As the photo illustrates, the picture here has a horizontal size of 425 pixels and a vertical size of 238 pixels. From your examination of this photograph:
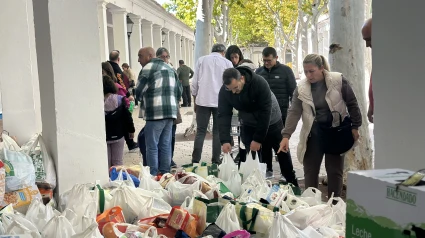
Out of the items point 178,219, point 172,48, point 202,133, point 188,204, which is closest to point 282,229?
point 178,219

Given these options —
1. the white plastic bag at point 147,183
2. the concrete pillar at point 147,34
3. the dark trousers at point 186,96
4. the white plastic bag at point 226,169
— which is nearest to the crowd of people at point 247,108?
the white plastic bag at point 226,169

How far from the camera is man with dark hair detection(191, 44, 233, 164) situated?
8.39 meters

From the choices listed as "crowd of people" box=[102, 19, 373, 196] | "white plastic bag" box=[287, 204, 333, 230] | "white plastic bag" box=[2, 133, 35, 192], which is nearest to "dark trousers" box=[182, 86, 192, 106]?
"crowd of people" box=[102, 19, 373, 196]

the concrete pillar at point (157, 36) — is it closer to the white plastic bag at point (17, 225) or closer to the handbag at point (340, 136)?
the handbag at point (340, 136)

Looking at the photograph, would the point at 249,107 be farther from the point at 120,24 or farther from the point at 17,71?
the point at 120,24

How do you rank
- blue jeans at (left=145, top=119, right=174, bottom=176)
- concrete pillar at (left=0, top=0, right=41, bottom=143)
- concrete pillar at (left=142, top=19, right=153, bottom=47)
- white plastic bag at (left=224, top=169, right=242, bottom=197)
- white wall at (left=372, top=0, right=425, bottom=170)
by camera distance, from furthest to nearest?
concrete pillar at (left=142, top=19, right=153, bottom=47)
concrete pillar at (left=0, top=0, right=41, bottom=143)
blue jeans at (left=145, top=119, right=174, bottom=176)
white plastic bag at (left=224, top=169, right=242, bottom=197)
white wall at (left=372, top=0, right=425, bottom=170)

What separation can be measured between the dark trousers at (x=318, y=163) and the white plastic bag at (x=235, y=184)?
996 millimetres

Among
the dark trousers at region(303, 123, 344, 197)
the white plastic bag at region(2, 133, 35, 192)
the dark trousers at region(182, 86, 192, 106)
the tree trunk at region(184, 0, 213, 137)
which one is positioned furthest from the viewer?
the dark trousers at region(182, 86, 192, 106)

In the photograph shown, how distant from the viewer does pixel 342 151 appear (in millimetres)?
5152

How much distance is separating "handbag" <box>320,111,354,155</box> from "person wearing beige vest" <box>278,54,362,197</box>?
40mm

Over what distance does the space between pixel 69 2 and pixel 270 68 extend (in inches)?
168

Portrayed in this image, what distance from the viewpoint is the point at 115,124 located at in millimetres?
6648

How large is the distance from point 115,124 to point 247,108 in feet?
5.74

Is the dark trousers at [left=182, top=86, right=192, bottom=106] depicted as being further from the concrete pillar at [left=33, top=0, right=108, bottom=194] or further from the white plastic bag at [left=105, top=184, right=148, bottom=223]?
the white plastic bag at [left=105, top=184, right=148, bottom=223]
